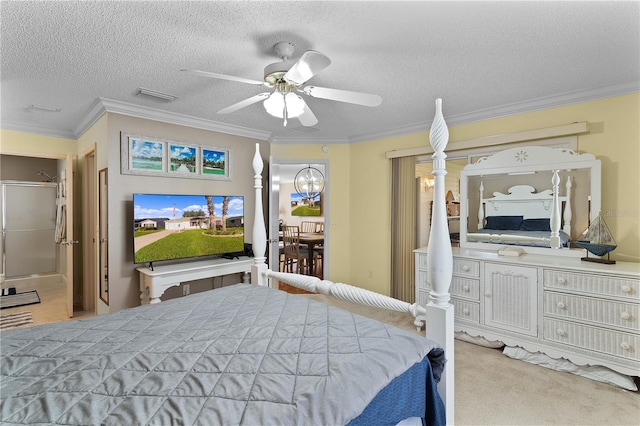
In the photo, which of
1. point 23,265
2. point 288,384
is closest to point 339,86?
point 288,384

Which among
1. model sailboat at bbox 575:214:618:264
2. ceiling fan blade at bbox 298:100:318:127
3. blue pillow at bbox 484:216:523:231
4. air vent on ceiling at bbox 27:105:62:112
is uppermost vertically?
air vent on ceiling at bbox 27:105:62:112

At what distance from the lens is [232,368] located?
1125 millimetres

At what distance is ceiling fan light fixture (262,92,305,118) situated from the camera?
215 cm

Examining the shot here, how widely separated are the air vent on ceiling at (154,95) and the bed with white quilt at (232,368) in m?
1.97

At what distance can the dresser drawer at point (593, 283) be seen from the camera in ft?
7.62

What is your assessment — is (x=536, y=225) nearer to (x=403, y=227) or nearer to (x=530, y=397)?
(x=403, y=227)

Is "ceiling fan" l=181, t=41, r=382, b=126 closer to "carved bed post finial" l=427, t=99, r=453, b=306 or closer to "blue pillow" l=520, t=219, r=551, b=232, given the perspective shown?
"carved bed post finial" l=427, t=99, r=453, b=306

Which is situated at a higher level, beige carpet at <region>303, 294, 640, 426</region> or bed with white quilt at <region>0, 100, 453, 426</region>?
bed with white quilt at <region>0, 100, 453, 426</region>

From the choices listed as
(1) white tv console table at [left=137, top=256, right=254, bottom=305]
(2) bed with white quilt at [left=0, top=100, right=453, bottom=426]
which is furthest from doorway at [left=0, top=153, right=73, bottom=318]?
(2) bed with white quilt at [left=0, top=100, right=453, bottom=426]

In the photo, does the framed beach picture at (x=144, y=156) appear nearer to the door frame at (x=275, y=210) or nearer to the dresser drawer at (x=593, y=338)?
the door frame at (x=275, y=210)

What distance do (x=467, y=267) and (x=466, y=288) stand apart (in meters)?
0.20

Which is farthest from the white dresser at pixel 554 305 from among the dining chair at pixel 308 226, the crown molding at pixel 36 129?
the dining chair at pixel 308 226

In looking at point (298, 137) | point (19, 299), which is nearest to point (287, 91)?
point (298, 137)

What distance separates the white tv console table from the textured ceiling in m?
1.66
